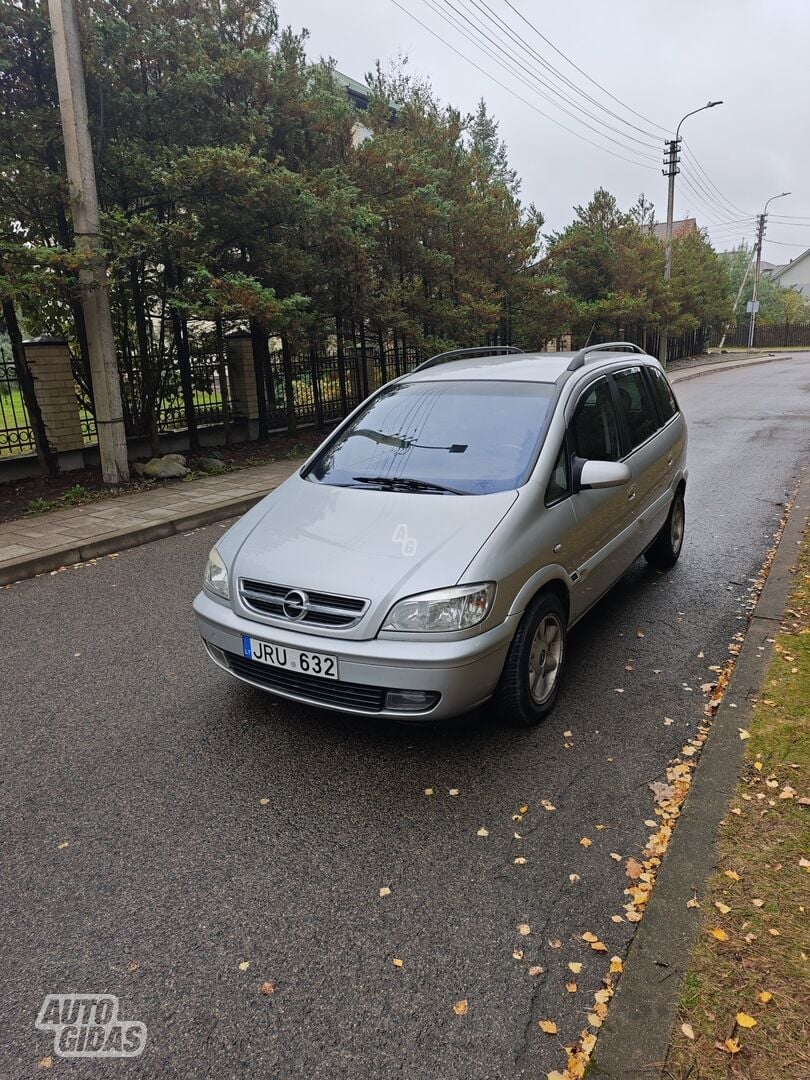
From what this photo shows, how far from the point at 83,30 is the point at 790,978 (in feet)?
37.7

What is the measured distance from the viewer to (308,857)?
274cm

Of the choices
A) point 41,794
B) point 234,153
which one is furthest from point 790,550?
point 234,153

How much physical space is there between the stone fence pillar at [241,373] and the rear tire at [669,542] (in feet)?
29.4

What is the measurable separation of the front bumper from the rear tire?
311 centimetres

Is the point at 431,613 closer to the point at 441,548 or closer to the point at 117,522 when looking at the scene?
the point at 441,548

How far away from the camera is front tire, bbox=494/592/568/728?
10.9 feet

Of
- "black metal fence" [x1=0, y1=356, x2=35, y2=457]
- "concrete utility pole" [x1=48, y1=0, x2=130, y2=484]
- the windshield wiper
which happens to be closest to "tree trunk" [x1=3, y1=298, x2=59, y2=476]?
"black metal fence" [x1=0, y1=356, x2=35, y2=457]

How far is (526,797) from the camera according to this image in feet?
10.1

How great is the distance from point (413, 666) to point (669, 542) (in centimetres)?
374

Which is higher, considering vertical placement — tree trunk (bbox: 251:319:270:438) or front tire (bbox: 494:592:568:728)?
tree trunk (bbox: 251:319:270:438)

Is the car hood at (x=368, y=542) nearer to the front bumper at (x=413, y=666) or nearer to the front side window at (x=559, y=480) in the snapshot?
the front bumper at (x=413, y=666)

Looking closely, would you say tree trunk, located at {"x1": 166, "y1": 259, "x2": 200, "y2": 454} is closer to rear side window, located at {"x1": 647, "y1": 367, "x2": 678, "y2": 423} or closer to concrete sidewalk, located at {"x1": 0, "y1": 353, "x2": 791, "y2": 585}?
concrete sidewalk, located at {"x1": 0, "y1": 353, "x2": 791, "y2": 585}

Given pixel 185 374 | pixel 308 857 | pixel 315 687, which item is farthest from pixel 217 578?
pixel 185 374

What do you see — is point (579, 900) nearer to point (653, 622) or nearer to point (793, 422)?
point (653, 622)
